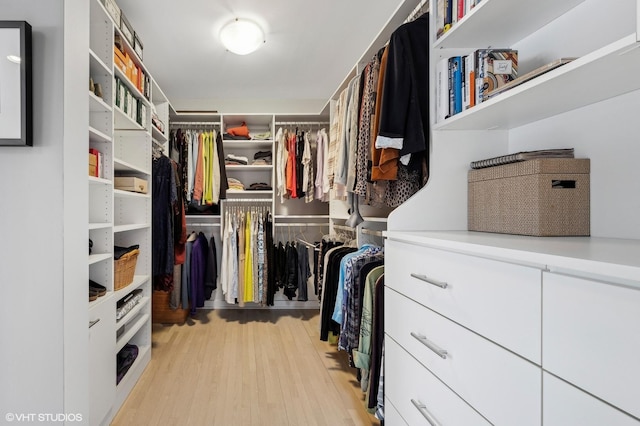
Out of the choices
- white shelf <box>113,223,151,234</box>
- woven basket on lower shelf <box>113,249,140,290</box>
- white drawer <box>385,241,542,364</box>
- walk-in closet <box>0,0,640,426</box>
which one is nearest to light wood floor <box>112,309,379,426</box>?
walk-in closet <box>0,0,640,426</box>

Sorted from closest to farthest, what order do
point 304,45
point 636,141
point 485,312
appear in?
point 485,312 < point 636,141 < point 304,45

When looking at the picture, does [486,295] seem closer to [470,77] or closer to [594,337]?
[594,337]

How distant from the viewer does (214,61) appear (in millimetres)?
3033

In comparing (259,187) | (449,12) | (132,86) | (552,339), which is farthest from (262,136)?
(552,339)

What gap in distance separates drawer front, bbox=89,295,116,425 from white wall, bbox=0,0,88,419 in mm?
409

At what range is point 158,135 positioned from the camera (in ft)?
9.96

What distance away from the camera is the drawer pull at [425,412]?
102 centimetres

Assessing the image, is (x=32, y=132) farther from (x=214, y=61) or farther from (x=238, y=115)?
(x=238, y=115)

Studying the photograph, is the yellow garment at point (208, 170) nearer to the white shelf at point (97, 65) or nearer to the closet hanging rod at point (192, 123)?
the closet hanging rod at point (192, 123)

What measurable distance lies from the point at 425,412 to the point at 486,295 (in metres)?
0.51

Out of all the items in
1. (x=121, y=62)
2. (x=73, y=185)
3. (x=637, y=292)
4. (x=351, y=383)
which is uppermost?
(x=121, y=62)

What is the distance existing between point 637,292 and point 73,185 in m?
1.46

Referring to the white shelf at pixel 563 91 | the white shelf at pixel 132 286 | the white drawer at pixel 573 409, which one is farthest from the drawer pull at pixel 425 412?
the white shelf at pixel 132 286

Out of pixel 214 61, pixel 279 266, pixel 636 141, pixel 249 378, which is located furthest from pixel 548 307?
pixel 214 61
